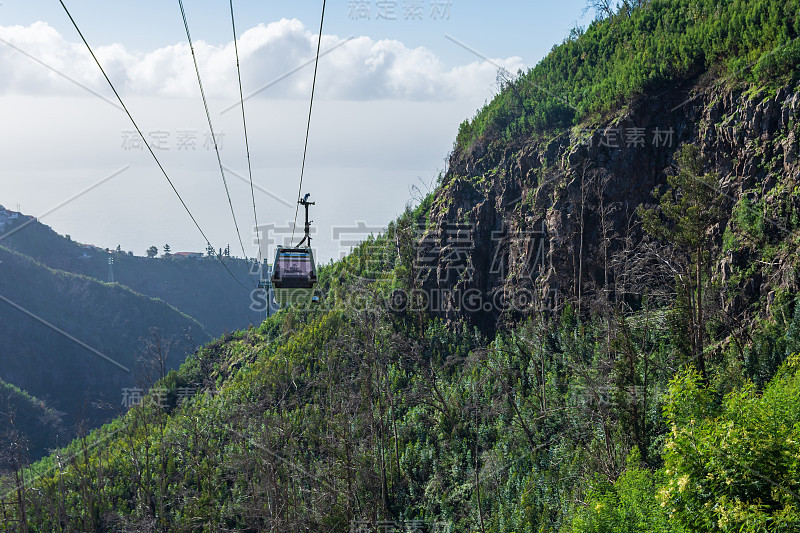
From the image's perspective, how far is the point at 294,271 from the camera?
22031 mm

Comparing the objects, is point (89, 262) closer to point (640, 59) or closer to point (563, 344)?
point (640, 59)

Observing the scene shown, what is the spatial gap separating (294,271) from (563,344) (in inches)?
688

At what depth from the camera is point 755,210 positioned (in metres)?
29.1

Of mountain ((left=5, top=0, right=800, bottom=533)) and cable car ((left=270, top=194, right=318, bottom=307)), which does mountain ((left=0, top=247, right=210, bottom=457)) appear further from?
cable car ((left=270, top=194, right=318, bottom=307))

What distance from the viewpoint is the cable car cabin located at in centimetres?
2186

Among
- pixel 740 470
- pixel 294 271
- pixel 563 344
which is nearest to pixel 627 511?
pixel 740 470

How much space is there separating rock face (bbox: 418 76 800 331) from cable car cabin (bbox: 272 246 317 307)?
53.5 ft

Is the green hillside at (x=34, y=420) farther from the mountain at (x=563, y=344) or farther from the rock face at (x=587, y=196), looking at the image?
the rock face at (x=587, y=196)

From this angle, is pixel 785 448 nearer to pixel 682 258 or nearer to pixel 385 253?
pixel 682 258

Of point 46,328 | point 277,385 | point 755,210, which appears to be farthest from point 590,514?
point 46,328

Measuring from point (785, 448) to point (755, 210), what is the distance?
21.0m

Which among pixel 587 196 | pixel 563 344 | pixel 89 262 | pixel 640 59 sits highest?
pixel 640 59

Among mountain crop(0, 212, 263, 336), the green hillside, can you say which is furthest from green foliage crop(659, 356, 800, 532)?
mountain crop(0, 212, 263, 336)

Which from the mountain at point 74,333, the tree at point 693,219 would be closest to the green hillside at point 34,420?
the mountain at point 74,333
